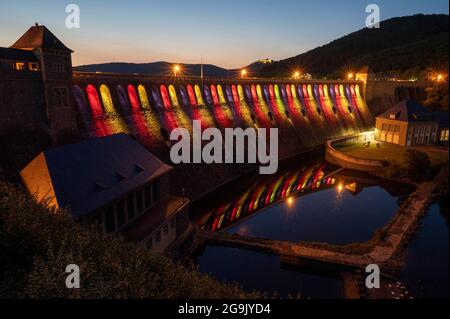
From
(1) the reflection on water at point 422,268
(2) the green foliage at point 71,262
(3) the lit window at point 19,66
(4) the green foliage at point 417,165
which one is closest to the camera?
(2) the green foliage at point 71,262

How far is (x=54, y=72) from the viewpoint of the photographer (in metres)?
31.9

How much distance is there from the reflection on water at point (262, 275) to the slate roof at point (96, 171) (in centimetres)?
867

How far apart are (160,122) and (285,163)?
81.6 feet

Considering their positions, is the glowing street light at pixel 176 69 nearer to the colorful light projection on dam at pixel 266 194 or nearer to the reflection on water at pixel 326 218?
the colorful light projection on dam at pixel 266 194

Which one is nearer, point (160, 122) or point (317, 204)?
point (317, 204)

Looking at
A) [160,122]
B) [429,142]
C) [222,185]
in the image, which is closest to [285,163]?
[222,185]

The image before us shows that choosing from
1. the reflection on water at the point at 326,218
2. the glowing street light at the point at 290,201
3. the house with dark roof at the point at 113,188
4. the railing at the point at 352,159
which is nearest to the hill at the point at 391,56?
the railing at the point at 352,159

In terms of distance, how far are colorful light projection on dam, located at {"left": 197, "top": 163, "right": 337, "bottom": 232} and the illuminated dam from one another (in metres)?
9.09

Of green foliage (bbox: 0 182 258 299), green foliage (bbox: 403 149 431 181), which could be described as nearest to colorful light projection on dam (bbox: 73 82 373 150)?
green foliage (bbox: 403 149 431 181)

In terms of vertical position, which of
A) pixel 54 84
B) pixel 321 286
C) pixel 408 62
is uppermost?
pixel 408 62

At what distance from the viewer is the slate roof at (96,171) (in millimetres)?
19539

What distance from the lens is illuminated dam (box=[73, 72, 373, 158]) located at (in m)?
38.2

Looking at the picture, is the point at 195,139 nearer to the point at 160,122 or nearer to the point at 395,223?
the point at 160,122

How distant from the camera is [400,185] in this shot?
44.3m
